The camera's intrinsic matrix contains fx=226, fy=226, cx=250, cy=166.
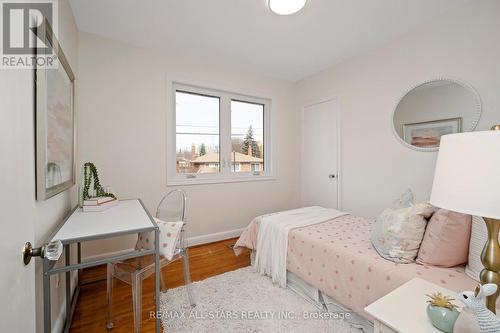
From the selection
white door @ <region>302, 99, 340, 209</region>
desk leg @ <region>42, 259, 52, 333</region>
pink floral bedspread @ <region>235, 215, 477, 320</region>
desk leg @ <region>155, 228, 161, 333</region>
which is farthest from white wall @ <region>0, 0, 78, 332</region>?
white door @ <region>302, 99, 340, 209</region>

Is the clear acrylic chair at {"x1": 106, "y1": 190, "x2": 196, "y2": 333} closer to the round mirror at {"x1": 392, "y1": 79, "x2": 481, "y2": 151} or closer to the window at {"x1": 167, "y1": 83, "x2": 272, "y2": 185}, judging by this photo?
the window at {"x1": 167, "y1": 83, "x2": 272, "y2": 185}

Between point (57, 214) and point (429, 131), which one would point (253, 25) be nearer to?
point (429, 131)

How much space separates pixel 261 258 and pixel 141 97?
228 centimetres

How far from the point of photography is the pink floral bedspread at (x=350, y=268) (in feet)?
4.32

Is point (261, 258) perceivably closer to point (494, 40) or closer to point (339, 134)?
point (339, 134)

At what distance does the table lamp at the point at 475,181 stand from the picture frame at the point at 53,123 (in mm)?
1802

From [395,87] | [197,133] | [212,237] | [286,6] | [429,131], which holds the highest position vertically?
[286,6]

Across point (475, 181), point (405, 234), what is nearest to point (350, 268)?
point (405, 234)

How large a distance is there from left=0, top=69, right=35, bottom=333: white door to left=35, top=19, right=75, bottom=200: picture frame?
1.63ft

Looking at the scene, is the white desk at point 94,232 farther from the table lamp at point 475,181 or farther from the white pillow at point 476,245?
the white pillow at point 476,245

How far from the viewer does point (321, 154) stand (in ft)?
11.6

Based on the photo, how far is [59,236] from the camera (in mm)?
1182

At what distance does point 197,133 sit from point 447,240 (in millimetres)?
2800

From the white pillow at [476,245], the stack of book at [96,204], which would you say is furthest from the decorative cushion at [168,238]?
the white pillow at [476,245]
